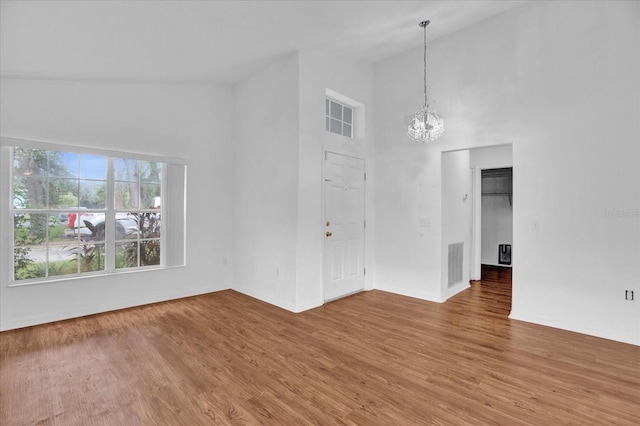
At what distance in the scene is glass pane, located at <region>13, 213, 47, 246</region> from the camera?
11.5 feet

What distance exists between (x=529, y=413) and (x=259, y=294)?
350cm

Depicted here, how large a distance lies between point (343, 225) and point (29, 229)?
3.90m

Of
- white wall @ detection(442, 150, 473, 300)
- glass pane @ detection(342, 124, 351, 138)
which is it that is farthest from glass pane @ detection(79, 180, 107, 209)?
white wall @ detection(442, 150, 473, 300)

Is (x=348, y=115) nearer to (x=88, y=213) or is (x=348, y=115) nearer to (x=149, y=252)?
(x=149, y=252)

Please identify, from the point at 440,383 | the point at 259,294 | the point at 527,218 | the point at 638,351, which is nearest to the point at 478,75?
the point at 527,218

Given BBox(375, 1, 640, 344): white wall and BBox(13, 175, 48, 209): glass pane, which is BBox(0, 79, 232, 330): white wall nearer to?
BBox(13, 175, 48, 209): glass pane

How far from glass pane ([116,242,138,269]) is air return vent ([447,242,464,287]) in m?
4.65

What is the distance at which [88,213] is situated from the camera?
3.99 metres

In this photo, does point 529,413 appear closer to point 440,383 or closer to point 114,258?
point 440,383

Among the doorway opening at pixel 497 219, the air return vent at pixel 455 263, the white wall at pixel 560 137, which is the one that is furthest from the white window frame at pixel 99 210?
the doorway opening at pixel 497 219

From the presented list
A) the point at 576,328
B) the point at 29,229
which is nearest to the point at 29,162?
the point at 29,229

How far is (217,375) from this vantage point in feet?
8.16

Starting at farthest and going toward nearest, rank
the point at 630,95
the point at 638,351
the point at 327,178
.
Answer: the point at 327,178 → the point at 630,95 → the point at 638,351

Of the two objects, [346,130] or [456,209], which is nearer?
[346,130]
